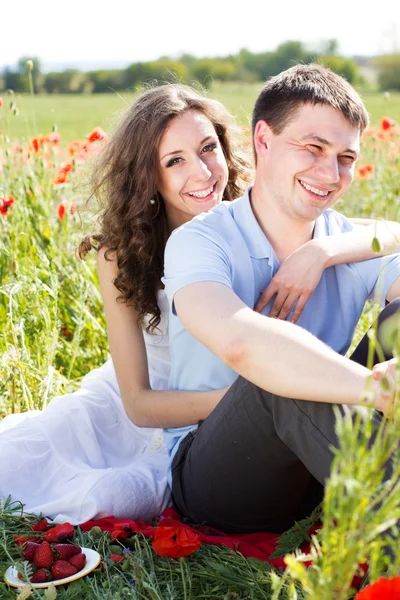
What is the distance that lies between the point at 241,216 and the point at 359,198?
3266 mm

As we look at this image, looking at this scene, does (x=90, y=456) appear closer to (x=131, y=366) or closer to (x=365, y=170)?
(x=131, y=366)

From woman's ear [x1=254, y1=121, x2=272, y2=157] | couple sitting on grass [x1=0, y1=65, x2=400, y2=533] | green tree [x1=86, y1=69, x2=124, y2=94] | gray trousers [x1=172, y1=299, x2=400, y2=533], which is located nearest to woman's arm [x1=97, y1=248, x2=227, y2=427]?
couple sitting on grass [x1=0, y1=65, x2=400, y2=533]

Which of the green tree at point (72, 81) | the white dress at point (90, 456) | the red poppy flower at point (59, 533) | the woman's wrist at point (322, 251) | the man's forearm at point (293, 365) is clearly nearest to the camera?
the man's forearm at point (293, 365)

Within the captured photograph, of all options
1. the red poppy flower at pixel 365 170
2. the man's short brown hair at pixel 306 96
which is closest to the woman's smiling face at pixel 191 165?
the man's short brown hair at pixel 306 96

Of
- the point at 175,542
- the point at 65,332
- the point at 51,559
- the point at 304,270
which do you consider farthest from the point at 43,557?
the point at 65,332

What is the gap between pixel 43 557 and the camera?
196 centimetres

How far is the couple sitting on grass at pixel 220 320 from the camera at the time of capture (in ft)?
5.75

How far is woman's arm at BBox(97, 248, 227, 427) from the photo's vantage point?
2395 mm

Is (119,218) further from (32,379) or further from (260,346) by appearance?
(260,346)

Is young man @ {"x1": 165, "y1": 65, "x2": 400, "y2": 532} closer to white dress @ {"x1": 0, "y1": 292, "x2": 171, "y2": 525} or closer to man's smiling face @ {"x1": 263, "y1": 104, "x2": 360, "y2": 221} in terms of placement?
man's smiling face @ {"x1": 263, "y1": 104, "x2": 360, "y2": 221}

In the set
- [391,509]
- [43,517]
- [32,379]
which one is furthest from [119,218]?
[391,509]

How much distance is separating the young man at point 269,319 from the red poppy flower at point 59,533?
1.05 feet

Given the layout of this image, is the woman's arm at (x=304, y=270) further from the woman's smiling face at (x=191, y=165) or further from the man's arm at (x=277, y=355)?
Result: the woman's smiling face at (x=191, y=165)

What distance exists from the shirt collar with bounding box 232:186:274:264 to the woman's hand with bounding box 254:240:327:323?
68 mm
